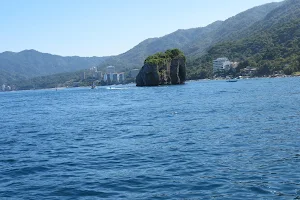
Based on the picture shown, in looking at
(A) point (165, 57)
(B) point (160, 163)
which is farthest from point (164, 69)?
(B) point (160, 163)

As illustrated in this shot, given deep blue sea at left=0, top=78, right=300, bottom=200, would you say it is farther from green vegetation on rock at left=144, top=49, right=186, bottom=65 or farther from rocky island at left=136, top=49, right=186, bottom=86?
green vegetation on rock at left=144, top=49, right=186, bottom=65

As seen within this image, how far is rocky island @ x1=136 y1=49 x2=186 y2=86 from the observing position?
157000mm

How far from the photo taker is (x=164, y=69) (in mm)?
160625

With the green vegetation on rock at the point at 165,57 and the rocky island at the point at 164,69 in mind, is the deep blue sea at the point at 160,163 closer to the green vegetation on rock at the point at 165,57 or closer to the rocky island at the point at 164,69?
the rocky island at the point at 164,69

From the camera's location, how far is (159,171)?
15852 millimetres

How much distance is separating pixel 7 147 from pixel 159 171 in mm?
14267

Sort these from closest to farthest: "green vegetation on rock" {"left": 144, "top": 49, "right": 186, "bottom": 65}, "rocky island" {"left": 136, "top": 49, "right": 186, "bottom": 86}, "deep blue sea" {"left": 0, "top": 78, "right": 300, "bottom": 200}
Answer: "deep blue sea" {"left": 0, "top": 78, "right": 300, "bottom": 200}
"rocky island" {"left": 136, "top": 49, "right": 186, "bottom": 86}
"green vegetation on rock" {"left": 144, "top": 49, "right": 186, "bottom": 65}

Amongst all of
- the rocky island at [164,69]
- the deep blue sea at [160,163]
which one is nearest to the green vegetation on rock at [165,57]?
the rocky island at [164,69]

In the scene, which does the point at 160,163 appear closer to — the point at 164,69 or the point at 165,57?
the point at 164,69

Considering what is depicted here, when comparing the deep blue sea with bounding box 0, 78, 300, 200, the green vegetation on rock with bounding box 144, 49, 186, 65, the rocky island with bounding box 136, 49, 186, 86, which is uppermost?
the green vegetation on rock with bounding box 144, 49, 186, 65

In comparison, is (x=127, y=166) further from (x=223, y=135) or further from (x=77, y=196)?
(x=223, y=135)

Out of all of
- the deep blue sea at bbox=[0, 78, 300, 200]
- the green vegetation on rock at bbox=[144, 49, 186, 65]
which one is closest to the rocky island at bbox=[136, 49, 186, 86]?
the green vegetation on rock at bbox=[144, 49, 186, 65]

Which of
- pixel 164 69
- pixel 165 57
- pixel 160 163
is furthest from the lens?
→ pixel 165 57

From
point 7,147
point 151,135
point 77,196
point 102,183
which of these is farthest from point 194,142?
point 7,147
